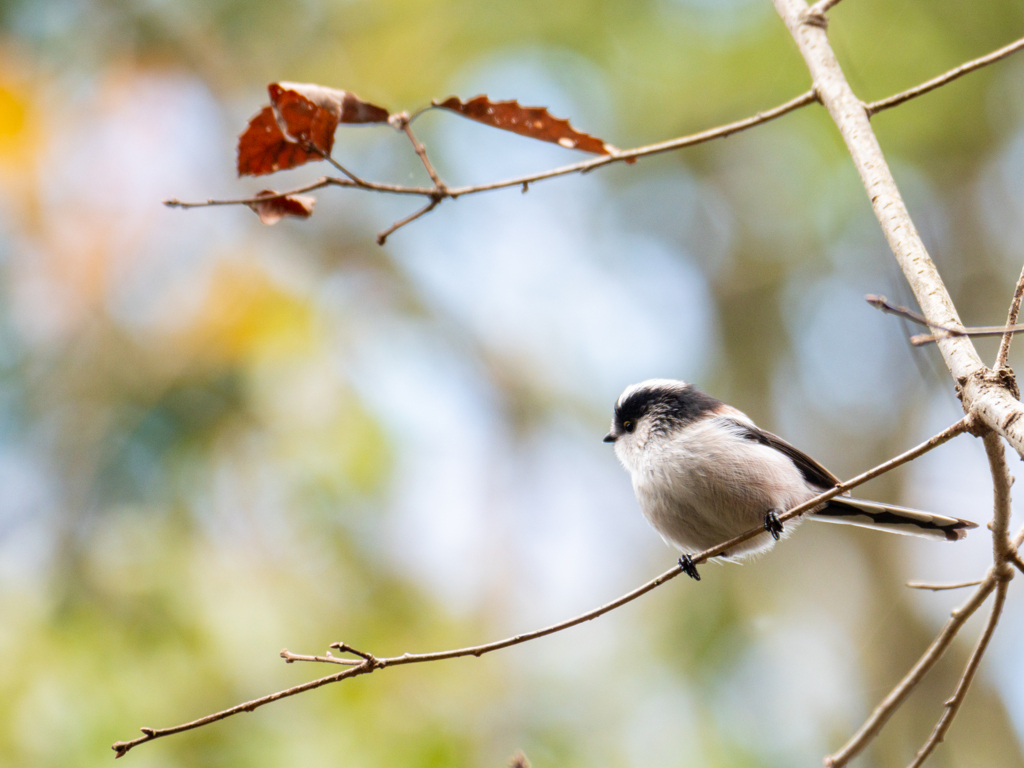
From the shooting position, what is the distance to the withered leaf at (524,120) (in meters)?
1.85

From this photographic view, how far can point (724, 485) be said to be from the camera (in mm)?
2330

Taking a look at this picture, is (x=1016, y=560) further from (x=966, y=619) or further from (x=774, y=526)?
(x=774, y=526)

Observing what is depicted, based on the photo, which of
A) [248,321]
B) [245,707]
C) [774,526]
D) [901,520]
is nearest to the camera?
[245,707]

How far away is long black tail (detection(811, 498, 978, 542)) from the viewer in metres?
2.19

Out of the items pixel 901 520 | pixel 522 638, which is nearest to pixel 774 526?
pixel 901 520

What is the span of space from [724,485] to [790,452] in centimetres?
43

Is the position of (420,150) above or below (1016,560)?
above

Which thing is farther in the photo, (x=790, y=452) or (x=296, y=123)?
(x=790, y=452)

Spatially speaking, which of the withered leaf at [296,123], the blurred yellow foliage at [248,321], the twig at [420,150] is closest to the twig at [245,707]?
the twig at [420,150]

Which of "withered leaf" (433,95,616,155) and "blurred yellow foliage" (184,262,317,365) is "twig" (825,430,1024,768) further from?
"blurred yellow foliage" (184,262,317,365)

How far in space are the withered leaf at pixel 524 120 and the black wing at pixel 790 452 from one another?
1.10 meters

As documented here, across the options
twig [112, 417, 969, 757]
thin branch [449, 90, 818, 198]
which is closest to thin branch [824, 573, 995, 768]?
twig [112, 417, 969, 757]

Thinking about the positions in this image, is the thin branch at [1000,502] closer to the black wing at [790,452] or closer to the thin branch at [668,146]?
the thin branch at [668,146]

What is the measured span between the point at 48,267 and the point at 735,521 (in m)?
4.42
